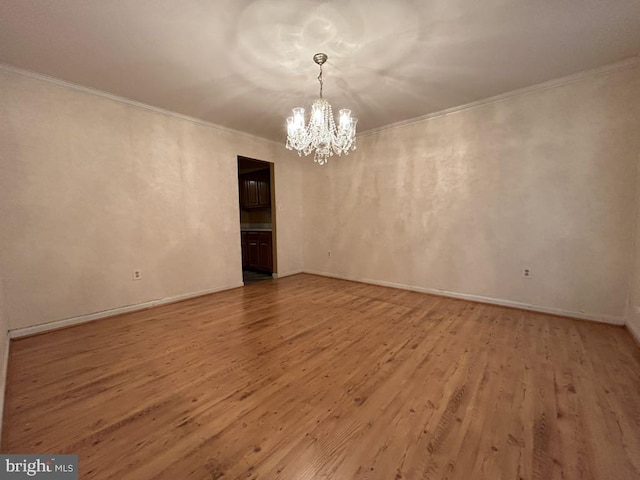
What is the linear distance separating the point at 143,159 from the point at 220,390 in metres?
3.10

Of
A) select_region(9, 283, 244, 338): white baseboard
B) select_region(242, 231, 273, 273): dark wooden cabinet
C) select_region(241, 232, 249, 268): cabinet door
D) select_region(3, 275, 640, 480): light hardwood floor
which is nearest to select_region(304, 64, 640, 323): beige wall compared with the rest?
select_region(3, 275, 640, 480): light hardwood floor

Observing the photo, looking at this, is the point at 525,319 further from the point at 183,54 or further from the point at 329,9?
the point at 183,54

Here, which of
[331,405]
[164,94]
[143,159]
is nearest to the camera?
Result: [331,405]

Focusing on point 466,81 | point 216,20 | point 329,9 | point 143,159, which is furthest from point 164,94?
point 466,81

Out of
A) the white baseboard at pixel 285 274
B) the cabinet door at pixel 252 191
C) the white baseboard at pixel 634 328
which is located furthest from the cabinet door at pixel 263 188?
the white baseboard at pixel 634 328

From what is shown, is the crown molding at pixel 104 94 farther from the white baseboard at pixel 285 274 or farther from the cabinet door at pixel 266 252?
the white baseboard at pixel 285 274

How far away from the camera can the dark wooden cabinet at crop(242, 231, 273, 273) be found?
5309 millimetres

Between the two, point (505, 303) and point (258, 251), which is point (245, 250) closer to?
point (258, 251)

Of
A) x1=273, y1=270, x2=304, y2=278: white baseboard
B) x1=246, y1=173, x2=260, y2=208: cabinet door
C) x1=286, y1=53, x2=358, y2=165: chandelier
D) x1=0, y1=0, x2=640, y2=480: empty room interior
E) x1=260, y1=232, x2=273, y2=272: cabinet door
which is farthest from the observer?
x1=246, y1=173, x2=260, y2=208: cabinet door

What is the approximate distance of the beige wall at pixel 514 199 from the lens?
8.63 ft

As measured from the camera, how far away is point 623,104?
100 inches

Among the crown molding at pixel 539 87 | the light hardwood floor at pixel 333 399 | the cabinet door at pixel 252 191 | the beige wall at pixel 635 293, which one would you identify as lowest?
the light hardwood floor at pixel 333 399

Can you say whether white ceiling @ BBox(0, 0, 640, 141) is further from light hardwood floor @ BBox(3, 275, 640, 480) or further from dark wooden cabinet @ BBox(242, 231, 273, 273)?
dark wooden cabinet @ BBox(242, 231, 273, 273)

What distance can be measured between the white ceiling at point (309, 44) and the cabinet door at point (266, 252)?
277 cm
